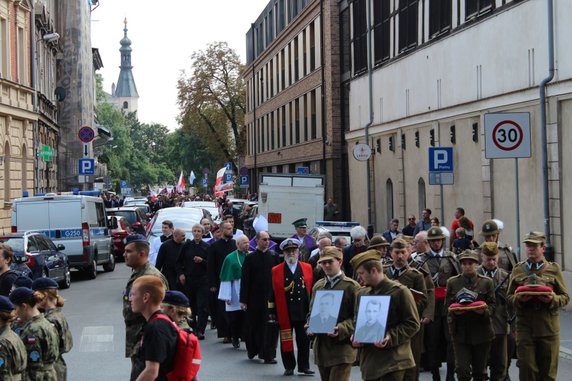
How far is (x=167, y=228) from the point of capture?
63.7ft

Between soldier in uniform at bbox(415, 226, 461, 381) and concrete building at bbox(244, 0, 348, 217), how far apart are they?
34.1 m

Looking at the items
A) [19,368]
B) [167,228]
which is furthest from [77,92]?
[19,368]

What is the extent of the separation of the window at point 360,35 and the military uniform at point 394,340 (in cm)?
3269

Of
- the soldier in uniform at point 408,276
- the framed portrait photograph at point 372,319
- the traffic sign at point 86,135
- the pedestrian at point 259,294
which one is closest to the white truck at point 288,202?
the traffic sign at point 86,135

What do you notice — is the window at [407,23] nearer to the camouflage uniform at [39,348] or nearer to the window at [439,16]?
the window at [439,16]

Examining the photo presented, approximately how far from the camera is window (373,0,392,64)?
Answer: 36.4 m

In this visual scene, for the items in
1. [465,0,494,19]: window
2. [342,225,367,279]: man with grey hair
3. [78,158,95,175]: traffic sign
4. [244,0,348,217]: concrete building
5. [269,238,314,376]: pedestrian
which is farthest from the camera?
[244,0,348,217]: concrete building

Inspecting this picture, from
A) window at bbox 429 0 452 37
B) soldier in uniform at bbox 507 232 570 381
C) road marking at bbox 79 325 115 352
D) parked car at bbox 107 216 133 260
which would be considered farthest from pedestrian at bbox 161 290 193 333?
parked car at bbox 107 216 133 260

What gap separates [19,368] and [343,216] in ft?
130

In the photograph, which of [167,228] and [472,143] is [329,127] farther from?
[167,228]

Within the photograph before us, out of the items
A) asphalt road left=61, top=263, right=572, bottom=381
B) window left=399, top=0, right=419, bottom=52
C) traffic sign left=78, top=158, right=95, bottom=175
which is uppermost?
window left=399, top=0, right=419, bottom=52

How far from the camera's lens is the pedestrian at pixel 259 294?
1419 cm

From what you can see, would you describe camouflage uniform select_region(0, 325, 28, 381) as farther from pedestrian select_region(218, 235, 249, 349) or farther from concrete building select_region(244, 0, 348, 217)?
concrete building select_region(244, 0, 348, 217)

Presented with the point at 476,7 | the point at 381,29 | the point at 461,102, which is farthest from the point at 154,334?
the point at 381,29
